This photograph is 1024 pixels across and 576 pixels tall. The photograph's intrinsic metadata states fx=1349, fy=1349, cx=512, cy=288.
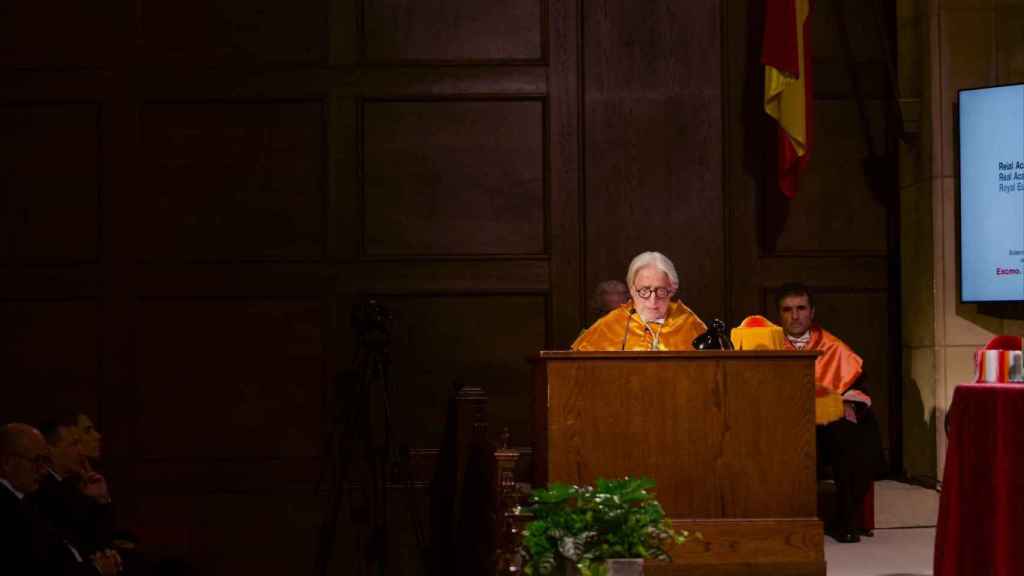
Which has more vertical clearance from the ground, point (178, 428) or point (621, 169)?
point (621, 169)

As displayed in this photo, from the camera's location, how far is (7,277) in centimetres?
800

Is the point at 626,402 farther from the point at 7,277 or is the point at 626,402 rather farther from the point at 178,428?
the point at 7,277

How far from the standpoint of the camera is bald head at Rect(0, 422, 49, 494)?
487cm

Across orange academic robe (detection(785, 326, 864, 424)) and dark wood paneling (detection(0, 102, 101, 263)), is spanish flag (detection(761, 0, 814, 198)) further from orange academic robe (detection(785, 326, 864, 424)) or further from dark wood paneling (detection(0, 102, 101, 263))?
dark wood paneling (detection(0, 102, 101, 263))

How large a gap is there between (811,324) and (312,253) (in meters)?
2.92

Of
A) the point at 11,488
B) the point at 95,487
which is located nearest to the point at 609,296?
the point at 95,487

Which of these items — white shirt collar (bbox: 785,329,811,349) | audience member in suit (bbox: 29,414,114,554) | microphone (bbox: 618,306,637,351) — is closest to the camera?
audience member in suit (bbox: 29,414,114,554)

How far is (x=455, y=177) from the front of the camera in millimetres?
8062

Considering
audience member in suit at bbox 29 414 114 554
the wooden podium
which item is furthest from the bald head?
the wooden podium

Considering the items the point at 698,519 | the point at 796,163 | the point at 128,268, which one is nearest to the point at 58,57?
the point at 128,268

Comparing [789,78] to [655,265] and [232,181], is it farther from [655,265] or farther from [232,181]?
[232,181]

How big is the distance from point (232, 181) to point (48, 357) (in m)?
1.50

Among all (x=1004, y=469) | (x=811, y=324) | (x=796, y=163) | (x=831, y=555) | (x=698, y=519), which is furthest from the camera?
(x=796, y=163)

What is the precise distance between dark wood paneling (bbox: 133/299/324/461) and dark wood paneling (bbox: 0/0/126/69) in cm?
155
